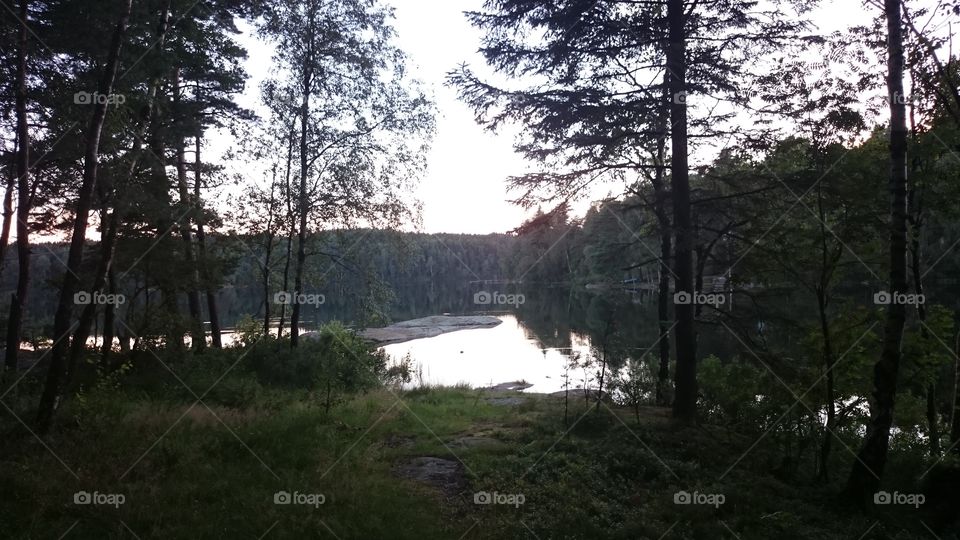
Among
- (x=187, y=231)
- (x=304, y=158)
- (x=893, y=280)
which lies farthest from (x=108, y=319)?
(x=893, y=280)

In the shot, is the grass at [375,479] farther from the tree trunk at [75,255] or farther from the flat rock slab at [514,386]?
the flat rock slab at [514,386]

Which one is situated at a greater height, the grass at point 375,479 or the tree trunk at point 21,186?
the tree trunk at point 21,186

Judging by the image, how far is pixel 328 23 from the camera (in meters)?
15.3

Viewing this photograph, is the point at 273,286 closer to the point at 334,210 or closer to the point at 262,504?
the point at 334,210

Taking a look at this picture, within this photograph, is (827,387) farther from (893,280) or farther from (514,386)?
(514,386)

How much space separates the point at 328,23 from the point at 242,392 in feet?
34.8

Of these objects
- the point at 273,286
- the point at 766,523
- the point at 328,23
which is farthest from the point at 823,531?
the point at 328,23

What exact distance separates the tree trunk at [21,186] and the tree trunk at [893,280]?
14.0 meters

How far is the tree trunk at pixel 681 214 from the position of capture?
359 inches

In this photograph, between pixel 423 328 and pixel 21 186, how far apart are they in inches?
1101

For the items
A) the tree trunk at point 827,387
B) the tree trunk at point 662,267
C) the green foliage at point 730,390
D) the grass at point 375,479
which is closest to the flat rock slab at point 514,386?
the tree trunk at point 662,267

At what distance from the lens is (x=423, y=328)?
38031 millimetres

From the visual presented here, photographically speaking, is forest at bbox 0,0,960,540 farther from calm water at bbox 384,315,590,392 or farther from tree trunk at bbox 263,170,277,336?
calm water at bbox 384,315,590,392

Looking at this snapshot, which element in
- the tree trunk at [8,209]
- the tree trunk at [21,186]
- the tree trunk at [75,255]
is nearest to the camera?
the tree trunk at [75,255]
